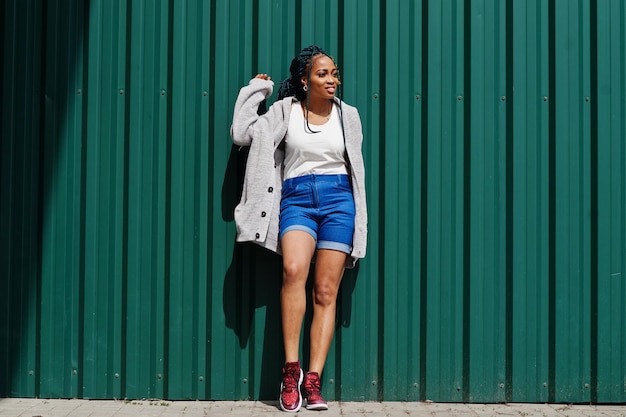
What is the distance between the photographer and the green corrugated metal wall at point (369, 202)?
5.78 m

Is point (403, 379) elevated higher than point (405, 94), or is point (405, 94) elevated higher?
point (405, 94)

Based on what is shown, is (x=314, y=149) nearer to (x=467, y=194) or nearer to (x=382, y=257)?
(x=382, y=257)

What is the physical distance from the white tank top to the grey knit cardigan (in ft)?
0.19

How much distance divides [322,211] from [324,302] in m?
0.56

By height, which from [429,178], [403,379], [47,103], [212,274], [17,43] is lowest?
[403,379]

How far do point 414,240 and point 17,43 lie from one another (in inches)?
112

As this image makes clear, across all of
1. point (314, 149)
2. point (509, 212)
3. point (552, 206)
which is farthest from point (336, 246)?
point (552, 206)

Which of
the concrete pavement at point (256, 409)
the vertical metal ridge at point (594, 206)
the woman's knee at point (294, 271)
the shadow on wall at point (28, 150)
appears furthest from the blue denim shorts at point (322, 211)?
the vertical metal ridge at point (594, 206)

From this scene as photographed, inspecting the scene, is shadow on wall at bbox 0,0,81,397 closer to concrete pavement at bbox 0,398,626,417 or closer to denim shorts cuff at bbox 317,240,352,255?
concrete pavement at bbox 0,398,626,417

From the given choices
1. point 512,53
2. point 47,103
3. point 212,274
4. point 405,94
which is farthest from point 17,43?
point 512,53

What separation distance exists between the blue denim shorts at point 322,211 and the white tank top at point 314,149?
53mm

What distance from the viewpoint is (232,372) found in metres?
5.77

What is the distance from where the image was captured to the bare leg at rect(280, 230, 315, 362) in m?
5.52

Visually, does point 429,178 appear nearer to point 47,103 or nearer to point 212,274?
point 212,274
